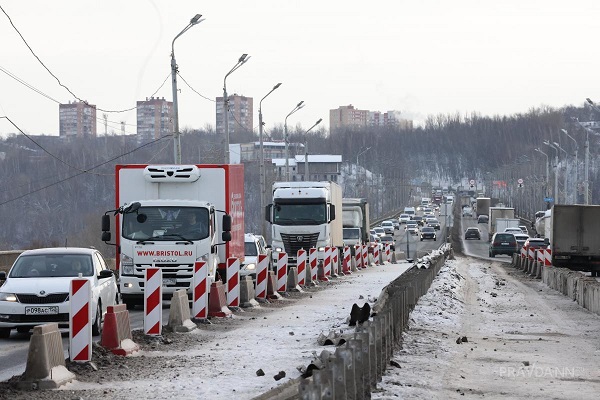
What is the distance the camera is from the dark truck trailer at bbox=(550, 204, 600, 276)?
1790 inches

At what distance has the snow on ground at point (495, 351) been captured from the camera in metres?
12.6

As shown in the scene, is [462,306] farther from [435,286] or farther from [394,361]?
[394,361]

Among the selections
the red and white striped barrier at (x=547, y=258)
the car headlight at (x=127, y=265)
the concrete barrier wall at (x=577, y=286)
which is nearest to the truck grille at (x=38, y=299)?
the car headlight at (x=127, y=265)

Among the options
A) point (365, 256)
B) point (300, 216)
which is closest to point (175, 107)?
point (300, 216)

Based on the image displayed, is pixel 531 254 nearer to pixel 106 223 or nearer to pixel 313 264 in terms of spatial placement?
pixel 313 264

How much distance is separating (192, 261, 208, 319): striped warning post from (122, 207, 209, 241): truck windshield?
254 centimetres

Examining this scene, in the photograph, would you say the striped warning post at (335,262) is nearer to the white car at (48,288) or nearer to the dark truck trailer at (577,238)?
the dark truck trailer at (577,238)

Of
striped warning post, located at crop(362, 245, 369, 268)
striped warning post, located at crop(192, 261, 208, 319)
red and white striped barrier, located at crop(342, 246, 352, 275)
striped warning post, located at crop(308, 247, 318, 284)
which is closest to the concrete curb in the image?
striped warning post, located at crop(192, 261, 208, 319)

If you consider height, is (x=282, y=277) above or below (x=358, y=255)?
above

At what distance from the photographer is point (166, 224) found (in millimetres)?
23312

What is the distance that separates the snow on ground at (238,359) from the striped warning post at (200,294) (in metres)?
0.50

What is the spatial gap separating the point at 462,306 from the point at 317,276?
12878 millimetres

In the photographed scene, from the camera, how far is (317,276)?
38906 millimetres

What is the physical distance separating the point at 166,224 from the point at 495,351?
29.0 feet
